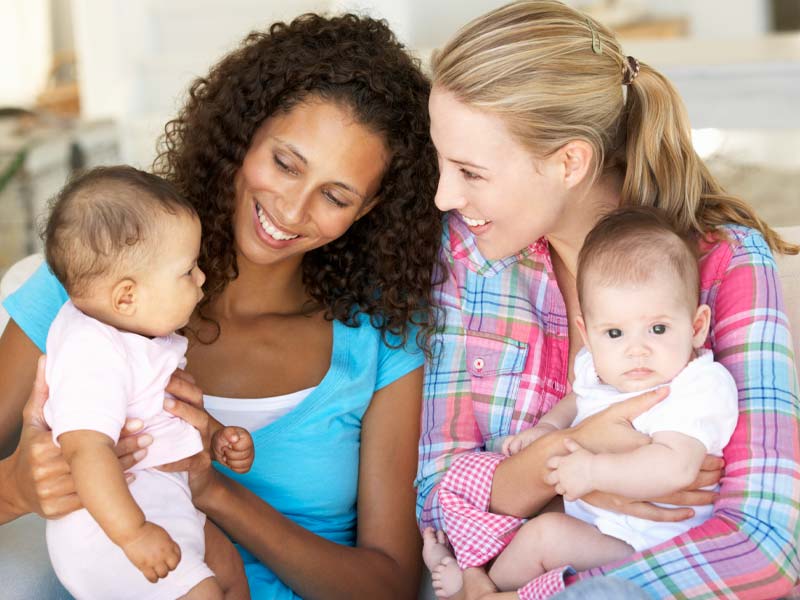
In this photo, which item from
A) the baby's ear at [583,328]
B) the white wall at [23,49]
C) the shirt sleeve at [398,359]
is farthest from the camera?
the white wall at [23,49]

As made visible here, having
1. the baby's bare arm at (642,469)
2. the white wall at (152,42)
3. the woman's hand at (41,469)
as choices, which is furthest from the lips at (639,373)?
the white wall at (152,42)

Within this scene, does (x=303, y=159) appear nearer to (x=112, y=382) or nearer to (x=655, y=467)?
(x=112, y=382)

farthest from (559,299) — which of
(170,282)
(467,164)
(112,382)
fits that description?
(112,382)

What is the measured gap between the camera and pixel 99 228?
1.56 m

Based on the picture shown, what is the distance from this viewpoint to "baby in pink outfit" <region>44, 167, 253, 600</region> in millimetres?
1501

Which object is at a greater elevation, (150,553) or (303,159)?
(303,159)

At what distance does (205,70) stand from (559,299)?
414 cm

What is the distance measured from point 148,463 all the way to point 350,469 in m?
0.58

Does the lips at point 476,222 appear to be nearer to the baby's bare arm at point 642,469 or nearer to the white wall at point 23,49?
the baby's bare arm at point 642,469

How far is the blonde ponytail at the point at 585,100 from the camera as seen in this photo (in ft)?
6.00

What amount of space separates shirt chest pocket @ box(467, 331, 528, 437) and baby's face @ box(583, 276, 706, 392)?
35 cm

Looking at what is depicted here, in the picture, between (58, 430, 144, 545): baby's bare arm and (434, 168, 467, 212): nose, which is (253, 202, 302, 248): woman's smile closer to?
(434, 168, 467, 212): nose

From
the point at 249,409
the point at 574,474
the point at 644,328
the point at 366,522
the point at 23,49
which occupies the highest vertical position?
the point at 644,328

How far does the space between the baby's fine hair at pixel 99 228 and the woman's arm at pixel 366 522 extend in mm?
254
